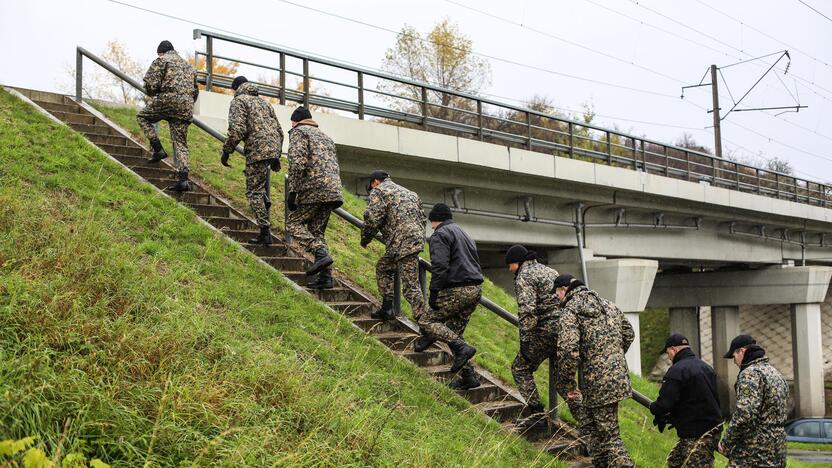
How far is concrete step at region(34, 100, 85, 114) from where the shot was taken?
40.8 feet

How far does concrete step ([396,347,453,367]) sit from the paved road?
13.9m

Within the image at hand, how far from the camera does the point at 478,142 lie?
1673cm

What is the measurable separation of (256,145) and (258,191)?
1.81 ft

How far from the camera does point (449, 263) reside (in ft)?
25.8

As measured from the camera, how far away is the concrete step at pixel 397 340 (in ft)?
27.5

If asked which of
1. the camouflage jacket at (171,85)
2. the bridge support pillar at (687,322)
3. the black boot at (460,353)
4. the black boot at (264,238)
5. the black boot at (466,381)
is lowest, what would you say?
the bridge support pillar at (687,322)

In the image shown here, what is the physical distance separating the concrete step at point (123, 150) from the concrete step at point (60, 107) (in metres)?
1.45

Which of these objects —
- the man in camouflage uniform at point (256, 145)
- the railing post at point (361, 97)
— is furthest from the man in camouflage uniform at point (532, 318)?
the railing post at point (361, 97)

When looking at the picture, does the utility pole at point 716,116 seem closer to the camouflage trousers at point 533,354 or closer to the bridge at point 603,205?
the bridge at point 603,205

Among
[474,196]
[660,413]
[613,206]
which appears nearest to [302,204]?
[660,413]

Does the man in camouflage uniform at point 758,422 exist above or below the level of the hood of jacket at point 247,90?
below

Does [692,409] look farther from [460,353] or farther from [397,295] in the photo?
[397,295]

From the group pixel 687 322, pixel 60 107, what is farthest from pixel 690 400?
pixel 687 322

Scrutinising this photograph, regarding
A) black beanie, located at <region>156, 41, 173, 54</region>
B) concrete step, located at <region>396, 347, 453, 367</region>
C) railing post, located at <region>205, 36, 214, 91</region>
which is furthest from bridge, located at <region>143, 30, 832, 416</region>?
concrete step, located at <region>396, 347, 453, 367</region>
